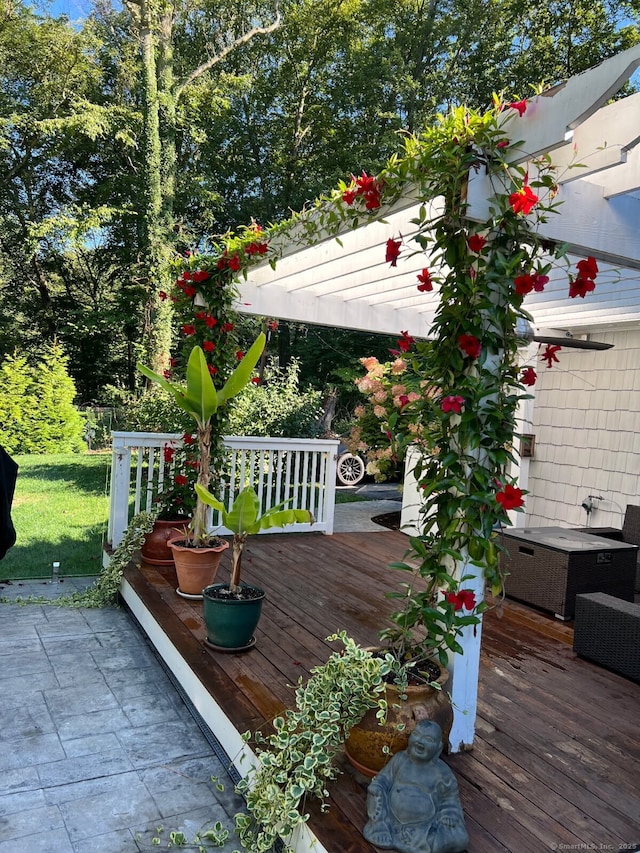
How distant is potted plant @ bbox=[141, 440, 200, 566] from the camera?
478 cm

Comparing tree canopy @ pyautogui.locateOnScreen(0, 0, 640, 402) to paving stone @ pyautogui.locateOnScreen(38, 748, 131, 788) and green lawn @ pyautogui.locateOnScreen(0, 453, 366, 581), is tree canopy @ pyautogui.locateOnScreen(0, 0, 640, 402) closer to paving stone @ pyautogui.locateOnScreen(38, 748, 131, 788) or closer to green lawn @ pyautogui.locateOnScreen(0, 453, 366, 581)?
green lawn @ pyautogui.locateOnScreen(0, 453, 366, 581)

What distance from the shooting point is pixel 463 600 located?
215 cm

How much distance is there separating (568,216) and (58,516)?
692 cm

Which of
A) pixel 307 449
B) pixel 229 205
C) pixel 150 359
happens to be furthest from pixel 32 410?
pixel 229 205

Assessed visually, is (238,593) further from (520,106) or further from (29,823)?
(520,106)

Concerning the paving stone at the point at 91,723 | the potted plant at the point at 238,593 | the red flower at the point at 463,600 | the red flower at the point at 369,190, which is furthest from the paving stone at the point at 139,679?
the red flower at the point at 369,190

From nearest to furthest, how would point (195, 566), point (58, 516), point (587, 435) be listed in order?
point (195, 566) → point (587, 435) → point (58, 516)

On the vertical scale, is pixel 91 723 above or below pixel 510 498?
below

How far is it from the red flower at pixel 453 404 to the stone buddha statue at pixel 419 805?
3.37 feet

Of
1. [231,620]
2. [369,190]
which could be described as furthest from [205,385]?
[369,190]

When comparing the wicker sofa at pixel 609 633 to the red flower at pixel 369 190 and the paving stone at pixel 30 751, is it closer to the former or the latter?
the red flower at pixel 369 190

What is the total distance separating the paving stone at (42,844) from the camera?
2129mm

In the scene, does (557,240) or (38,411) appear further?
(38,411)

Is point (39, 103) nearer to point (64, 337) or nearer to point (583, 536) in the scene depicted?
point (64, 337)
